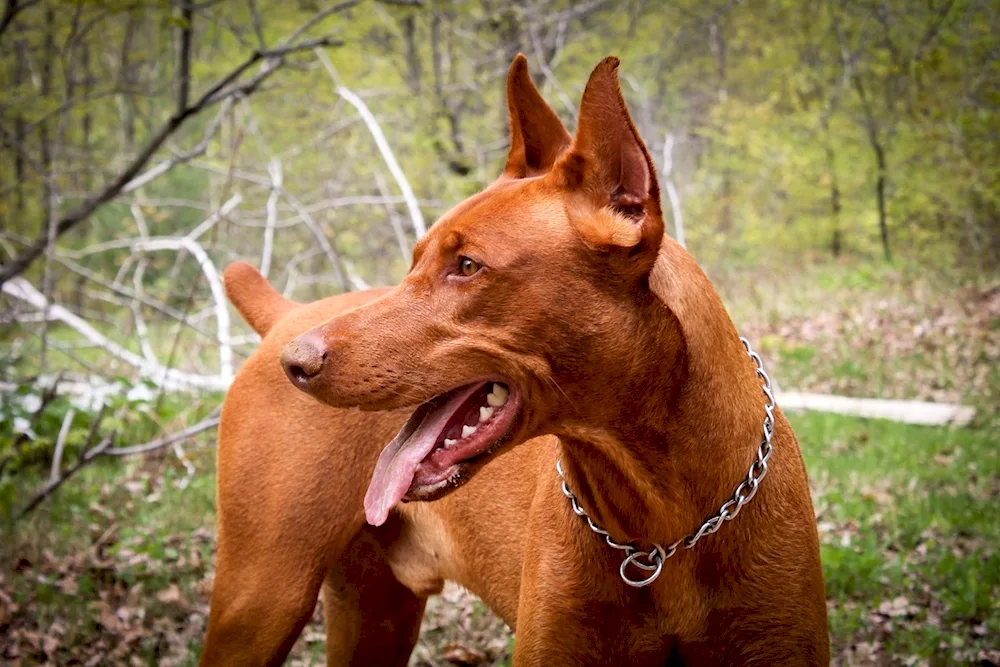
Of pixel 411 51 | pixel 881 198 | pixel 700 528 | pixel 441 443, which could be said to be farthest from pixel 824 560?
pixel 881 198

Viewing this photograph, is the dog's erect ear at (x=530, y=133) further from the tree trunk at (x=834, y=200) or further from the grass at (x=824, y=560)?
the tree trunk at (x=834, y=200)

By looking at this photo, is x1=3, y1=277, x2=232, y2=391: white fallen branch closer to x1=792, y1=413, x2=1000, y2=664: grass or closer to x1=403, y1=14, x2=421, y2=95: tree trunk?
x1=792, y1=413, x2=1000, y2=664: grass

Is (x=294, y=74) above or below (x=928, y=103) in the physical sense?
above

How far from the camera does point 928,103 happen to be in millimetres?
12258

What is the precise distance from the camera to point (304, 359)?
2066 mm

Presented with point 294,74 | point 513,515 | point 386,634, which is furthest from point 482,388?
point 294,74

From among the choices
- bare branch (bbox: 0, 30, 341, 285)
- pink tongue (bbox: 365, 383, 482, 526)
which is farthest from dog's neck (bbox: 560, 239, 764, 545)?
bare branch (bbox: 0, 30, 341, 285)

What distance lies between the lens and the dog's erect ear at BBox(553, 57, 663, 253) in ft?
6.43

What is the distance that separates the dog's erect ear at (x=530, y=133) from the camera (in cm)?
241

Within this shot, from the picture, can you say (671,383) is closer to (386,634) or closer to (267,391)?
(267,391)

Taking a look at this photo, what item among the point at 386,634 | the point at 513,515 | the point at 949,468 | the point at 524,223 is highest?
the point at 524,223

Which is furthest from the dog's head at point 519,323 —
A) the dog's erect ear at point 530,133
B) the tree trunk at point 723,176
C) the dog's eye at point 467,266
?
the tree trunk at point 723,176

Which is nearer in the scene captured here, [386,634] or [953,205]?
[386,634]

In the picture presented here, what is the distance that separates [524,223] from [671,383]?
1.68 feet
